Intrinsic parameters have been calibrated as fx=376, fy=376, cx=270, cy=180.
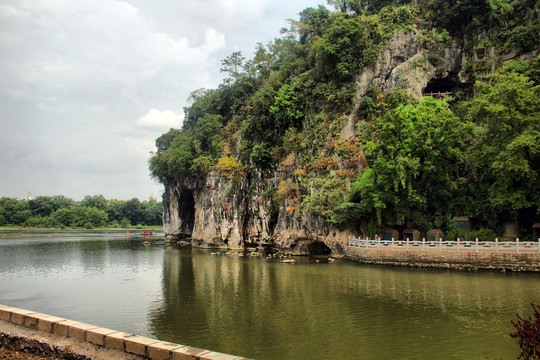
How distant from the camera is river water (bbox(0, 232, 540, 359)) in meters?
9.95

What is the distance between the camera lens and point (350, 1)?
→ 40.1m

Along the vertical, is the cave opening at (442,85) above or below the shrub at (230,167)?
above

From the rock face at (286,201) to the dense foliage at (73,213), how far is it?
153ft

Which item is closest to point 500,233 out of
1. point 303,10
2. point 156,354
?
point 156,354

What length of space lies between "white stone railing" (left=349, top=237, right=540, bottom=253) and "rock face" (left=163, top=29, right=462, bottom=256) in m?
2.66

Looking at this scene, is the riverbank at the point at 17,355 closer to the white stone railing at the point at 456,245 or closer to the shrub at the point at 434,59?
the white stone railing at the point at 456,245

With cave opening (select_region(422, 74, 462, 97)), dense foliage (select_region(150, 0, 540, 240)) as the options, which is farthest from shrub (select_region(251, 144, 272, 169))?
cave opening (select_region(422, 74, 462, 97))

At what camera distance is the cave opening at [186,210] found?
55.0 metres

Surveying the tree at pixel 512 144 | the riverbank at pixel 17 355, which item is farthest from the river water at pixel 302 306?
the tree at pixel 512 144

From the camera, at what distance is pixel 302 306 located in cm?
1421

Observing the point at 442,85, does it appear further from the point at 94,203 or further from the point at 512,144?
the point at 94,203

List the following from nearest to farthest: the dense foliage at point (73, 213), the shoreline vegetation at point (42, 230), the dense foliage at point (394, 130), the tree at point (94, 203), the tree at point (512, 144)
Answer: the tree at point (512, 144)
the dense foliage at point (394, 130)
the shoreline vegetation at point (42, 230)
the dense foliage at point (73, 213)
the tree at point (94, 203)

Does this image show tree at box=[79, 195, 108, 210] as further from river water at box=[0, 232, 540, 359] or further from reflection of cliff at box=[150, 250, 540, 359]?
reflection of cliff at box=[150, 250, 540, 359]

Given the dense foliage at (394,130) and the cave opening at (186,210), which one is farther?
the cave opening at (186,210)
